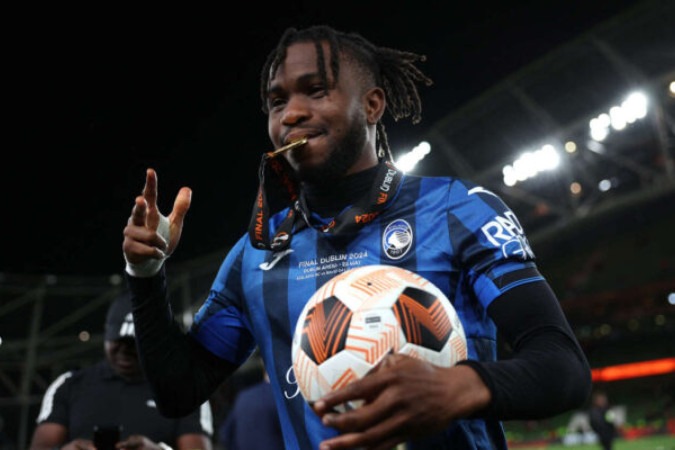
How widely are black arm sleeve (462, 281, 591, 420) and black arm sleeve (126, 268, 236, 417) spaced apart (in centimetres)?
94

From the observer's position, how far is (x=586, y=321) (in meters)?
24.5

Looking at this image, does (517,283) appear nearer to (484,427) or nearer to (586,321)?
(484,427)

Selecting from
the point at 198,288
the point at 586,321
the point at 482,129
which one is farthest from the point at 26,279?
the point at 586,321

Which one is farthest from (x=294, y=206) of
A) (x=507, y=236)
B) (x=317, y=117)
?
(x=507, y=236)

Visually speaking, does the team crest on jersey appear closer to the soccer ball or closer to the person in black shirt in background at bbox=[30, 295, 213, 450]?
the soccer ball

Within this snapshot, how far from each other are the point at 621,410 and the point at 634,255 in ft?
18.7

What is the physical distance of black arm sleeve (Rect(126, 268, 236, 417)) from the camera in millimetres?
1912

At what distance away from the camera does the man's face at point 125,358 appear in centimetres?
383

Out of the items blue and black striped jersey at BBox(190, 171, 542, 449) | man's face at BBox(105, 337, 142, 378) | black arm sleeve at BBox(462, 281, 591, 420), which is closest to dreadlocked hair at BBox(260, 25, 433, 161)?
blue and black striped jersey at BBox(190, 171, 542, 449)

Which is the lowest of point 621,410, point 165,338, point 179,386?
point 621,410

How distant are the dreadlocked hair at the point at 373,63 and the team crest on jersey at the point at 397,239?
0.50 metres

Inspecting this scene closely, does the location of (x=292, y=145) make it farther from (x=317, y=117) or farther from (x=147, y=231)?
(x=147, y=231)

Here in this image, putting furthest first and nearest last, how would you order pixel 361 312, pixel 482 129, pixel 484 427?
1. pixel 482 129
2. pixel 484 427
3. pixel 361 312

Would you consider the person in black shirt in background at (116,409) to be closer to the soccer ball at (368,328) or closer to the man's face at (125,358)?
the man's face at (125,358)
